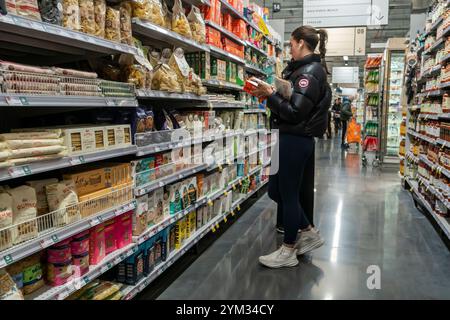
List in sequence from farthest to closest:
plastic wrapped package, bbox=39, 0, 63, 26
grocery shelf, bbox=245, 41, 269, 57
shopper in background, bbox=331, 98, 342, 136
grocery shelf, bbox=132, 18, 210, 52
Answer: shopper in background, bbox=331, 98, 342, 136 < grocery shelf, bbox=245, 41, 269, 57 < grocery shelf, bbox=132, 18, 210, 52 < plastic wrapped package, bbox=39, 0, 63, 26

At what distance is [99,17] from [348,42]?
11296mm

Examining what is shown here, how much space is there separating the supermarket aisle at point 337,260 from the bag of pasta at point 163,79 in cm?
141

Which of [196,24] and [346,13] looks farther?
[346,13]

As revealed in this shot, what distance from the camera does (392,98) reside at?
9.15 meters

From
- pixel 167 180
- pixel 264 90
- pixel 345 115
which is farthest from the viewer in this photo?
pixel 345 115

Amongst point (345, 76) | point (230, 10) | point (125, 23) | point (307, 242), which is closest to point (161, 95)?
point (125, 23)

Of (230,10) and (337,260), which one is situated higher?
(230,10)

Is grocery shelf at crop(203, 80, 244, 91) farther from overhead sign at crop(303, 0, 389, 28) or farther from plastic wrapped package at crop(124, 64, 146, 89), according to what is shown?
overhead sign at crop(303, 0, 389, 28)

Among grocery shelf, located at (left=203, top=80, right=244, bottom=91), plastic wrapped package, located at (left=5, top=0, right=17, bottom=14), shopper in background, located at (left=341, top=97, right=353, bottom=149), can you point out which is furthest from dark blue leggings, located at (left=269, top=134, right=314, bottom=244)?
shopper in background, located at (left=341, top=97, right=353, bottom=149)

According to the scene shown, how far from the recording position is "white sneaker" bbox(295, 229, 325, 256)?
337 centimetres

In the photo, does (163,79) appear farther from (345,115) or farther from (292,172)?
(345,115)

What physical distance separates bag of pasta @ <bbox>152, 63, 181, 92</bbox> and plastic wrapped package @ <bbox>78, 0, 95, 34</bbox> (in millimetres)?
724

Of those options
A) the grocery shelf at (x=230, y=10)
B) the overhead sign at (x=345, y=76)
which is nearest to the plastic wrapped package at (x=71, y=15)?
the grocery shelf at (x=230, y=10)

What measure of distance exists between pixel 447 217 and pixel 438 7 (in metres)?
2.43
